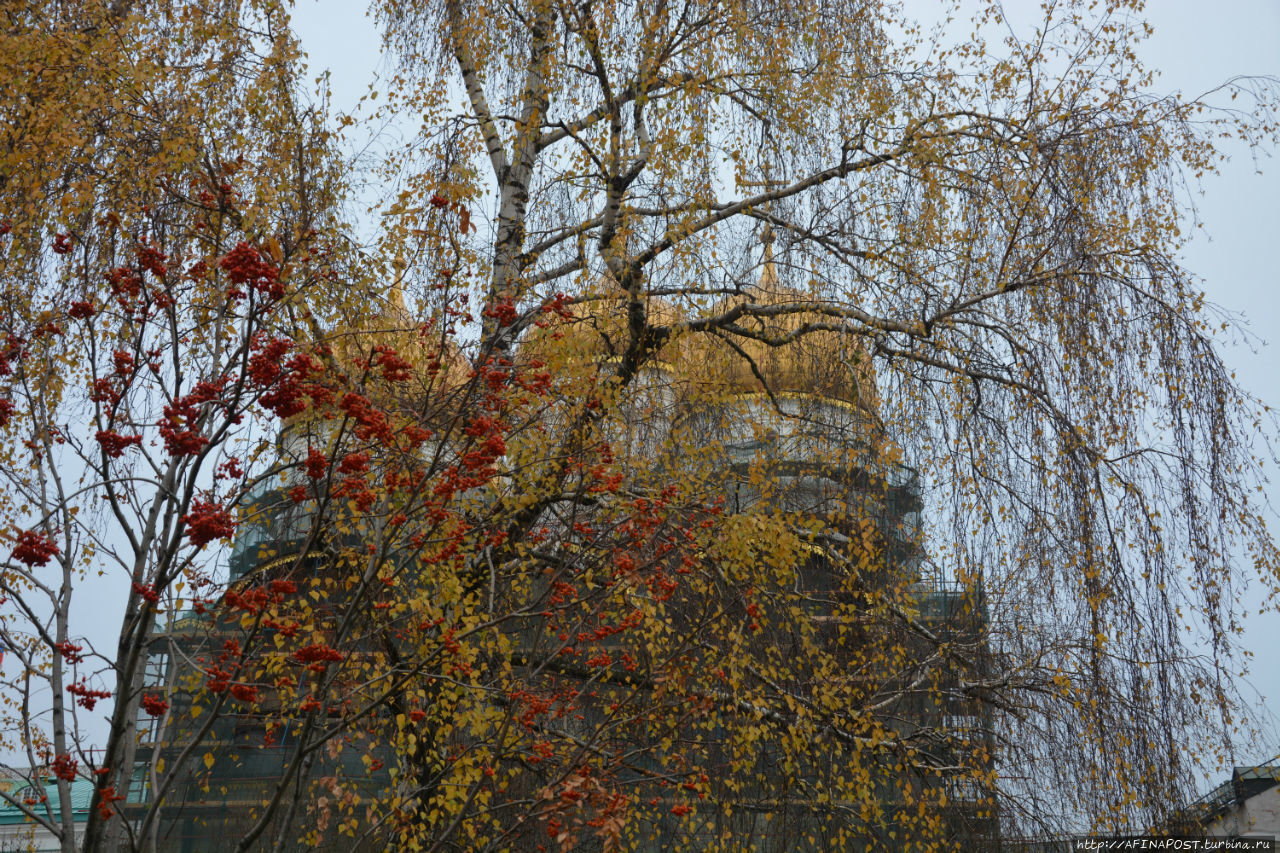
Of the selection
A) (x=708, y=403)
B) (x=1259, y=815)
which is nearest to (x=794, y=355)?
(x=708, y=403)

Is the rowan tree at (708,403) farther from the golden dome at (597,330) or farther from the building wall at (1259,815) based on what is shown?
the building wall at (1259,815)

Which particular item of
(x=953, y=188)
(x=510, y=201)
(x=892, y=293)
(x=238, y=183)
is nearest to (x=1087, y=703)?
(x=892, y=293)

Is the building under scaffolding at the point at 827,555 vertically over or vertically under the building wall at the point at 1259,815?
over

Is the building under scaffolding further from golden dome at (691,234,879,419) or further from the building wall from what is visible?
the building wall

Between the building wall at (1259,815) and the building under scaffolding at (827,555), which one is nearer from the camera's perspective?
the building under scaffolding at (827,555)

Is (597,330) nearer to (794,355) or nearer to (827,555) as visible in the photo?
(794,355)

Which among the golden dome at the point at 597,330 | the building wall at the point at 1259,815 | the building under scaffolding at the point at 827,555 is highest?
the golden dome at the point at 597,330

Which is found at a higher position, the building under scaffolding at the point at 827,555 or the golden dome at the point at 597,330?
the golden dome at the point at 597,330

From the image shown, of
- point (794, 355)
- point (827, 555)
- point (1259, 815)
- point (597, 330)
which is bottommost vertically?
point (1259, 815)

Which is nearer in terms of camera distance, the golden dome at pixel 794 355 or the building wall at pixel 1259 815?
the golden dome at pixel 794 355

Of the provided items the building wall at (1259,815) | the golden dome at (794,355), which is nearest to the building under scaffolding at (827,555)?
the golden dome at (794,355)

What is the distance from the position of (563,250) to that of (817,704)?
3.80 metres

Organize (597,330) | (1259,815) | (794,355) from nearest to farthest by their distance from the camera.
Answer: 1. (597,330)
2. (794,355)
3. (1259,815)

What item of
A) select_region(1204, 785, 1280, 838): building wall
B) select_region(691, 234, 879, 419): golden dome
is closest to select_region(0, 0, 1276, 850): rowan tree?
select_region(691, 234, 879, 419): golden dome
